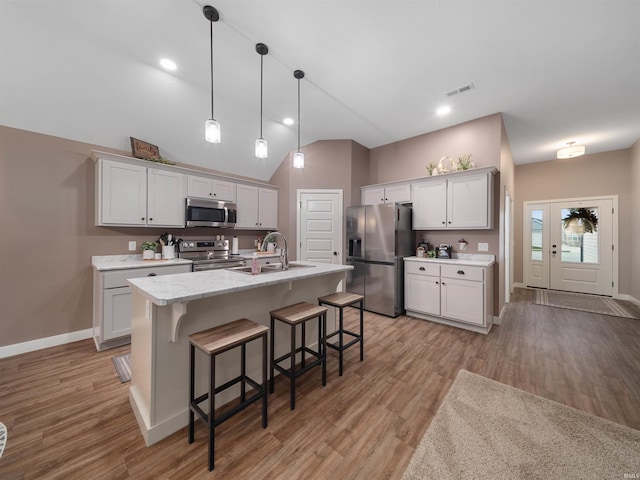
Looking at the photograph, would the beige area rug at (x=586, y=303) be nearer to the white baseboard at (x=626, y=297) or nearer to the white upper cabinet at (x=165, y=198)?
the white baseboard at (x=626, y=297)

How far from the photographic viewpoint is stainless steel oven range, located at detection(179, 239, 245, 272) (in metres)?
3.67

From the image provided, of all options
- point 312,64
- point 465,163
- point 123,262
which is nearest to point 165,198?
point 123,262

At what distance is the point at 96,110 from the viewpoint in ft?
9.50

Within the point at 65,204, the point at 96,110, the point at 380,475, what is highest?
the point at 96,110

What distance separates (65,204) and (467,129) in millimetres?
5575

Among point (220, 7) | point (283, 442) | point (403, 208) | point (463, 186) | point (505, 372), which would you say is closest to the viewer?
point (283, 442)

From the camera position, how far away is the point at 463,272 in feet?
11.1

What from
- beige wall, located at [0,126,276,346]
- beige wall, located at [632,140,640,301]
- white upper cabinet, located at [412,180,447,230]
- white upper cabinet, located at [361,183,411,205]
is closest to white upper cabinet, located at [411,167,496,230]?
white upper cabinet, located at [412,180,447,230]

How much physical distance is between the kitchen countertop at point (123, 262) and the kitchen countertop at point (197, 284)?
133cm

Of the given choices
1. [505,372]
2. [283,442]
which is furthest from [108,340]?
[505,372]

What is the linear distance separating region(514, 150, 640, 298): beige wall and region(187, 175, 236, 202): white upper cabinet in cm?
668

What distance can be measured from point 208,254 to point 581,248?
7693 millimetres

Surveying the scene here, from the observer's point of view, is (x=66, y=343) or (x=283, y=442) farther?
(x=66, y=343)

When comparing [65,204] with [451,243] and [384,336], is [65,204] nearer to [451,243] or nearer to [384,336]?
[384,336]
